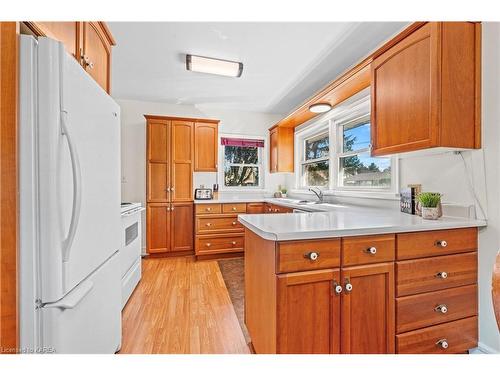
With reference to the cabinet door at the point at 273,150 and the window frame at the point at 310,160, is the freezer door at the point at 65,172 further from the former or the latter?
the cabinet door at the point at 273,150

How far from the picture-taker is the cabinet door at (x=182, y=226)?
3609 mm

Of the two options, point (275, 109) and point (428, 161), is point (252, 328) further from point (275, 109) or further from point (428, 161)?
point (275, 109)

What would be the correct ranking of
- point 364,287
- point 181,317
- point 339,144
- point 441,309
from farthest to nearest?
point 339,144 → point 181,317 → point 441,309 → point 364,287

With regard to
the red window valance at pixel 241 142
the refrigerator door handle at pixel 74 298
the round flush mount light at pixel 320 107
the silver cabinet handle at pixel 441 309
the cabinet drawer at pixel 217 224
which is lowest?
the silver cabinet handle at pixel 441 309

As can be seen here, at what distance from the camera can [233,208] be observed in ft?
12.0

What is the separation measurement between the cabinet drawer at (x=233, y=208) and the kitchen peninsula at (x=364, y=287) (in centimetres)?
218

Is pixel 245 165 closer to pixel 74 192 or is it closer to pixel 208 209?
pixel 208 209

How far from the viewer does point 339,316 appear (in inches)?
46.9

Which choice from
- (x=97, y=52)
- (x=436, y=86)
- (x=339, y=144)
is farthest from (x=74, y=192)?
(x=339, y=144)

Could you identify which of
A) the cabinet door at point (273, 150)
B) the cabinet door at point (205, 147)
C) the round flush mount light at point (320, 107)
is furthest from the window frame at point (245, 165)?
the round flush mount light at point (320, 107)

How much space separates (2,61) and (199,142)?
2984mm

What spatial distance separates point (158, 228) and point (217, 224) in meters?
0.91

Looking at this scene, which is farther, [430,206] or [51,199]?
[430,206]
